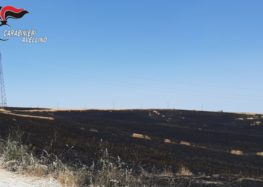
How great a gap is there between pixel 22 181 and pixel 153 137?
29732mm

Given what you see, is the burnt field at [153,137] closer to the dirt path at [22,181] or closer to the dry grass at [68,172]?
the dry grass at [68,172]

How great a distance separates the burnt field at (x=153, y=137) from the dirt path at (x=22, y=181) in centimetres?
168

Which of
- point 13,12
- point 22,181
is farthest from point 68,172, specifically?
point 13,12

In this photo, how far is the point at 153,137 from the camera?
41312mm

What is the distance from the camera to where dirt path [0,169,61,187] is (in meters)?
11.6

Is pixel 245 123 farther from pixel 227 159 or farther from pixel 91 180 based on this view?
pixel 91 180

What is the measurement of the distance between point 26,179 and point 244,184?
25.2 feet

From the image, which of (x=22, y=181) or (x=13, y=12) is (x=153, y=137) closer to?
(x=13, y=12)

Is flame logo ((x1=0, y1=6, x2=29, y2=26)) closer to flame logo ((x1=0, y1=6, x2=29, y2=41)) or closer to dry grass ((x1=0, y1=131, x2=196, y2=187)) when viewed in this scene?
flame logo ((x1=0, y1=6, x2=29, y2=41))

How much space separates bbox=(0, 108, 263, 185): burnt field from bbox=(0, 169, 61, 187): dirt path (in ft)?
5.50

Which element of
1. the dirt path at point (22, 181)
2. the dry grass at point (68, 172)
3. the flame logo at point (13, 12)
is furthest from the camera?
the flame logo at point (13, 12)

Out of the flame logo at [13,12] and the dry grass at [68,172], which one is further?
the flame logo at [13,12]

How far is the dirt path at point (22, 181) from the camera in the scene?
1155 centimetres

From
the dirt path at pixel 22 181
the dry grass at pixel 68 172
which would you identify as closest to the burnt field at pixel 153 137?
the dry grass at pixel 68 172
